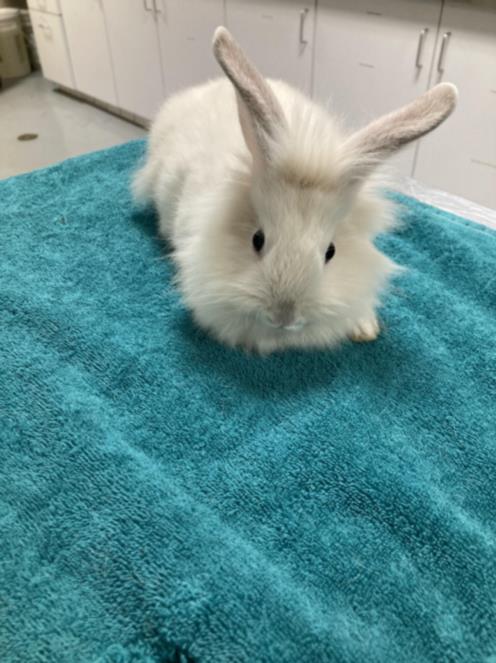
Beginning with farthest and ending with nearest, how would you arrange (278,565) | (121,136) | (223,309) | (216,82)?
(121,136)
(216,82)
(223,309)
(278,565)

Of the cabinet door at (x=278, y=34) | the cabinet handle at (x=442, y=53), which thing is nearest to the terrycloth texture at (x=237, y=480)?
the cabinet handle at (x=442, y=53)

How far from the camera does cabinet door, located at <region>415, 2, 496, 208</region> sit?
194cm

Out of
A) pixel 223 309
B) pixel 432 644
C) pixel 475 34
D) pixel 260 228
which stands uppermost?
pixel 475 34

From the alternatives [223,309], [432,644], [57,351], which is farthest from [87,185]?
[432,644]

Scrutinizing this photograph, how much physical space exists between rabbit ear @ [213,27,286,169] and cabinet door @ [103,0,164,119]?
247 centimetres

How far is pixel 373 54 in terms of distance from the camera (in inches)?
88.1

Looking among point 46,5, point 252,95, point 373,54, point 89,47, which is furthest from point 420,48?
point 46,5

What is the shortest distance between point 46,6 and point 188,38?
59.2 inches

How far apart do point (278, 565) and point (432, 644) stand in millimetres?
251

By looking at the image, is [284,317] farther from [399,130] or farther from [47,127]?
[47,127]

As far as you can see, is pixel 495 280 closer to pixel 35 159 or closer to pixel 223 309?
pixel 223 309

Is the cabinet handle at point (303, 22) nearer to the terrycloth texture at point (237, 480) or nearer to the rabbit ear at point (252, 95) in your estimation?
the terrycloth texture at point (237, 480)

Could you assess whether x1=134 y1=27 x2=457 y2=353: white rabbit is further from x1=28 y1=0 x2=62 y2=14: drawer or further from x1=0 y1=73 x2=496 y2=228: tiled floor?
x1=28 y1=0 x2=62 y2=14: drawer

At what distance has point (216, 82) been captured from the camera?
5.72 ft
